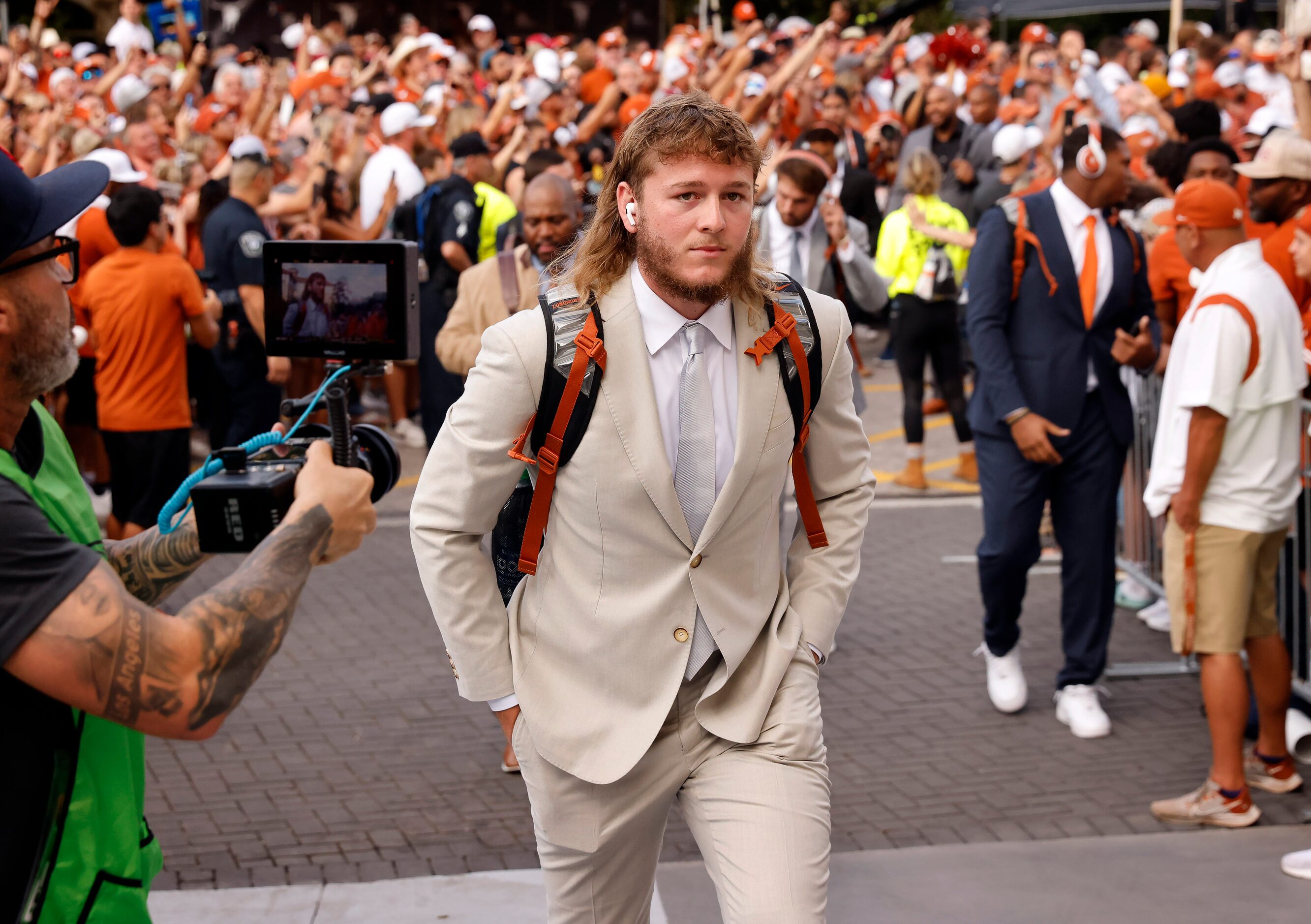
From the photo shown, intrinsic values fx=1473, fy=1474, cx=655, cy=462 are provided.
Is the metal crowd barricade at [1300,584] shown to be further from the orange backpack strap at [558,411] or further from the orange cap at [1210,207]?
the orange backpack strap at [558,411]

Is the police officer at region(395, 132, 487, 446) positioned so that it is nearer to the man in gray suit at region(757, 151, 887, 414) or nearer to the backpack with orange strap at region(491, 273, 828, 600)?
the man in gray suit at region(757, 151, 887, 414)

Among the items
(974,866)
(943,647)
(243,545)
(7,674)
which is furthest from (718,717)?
(943,647)

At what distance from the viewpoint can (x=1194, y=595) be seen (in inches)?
200

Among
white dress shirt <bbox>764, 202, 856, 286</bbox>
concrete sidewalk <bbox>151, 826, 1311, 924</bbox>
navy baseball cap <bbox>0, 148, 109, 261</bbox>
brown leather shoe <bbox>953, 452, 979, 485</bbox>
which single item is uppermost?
navy baseball cap <bbox>0, 148, 109, 261</bbox>

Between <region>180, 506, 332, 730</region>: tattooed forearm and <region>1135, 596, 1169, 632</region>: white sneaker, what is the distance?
5.76 metres

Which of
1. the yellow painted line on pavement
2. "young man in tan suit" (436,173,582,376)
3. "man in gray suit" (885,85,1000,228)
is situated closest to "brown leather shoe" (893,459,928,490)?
the yellow painted line on pavement

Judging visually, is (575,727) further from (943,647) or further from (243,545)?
(943,647)

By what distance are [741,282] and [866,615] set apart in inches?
182

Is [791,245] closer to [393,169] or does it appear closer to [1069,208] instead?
[1069,208]

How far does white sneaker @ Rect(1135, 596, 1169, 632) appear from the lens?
7.23 meters

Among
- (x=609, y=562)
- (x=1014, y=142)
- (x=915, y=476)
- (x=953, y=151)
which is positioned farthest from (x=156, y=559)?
(x=953, y=151)

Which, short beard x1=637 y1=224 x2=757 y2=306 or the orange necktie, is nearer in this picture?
short beard x1=637 y1=224 x2=757 y2=306

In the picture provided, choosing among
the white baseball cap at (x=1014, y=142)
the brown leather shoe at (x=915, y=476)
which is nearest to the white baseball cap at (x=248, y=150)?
the brown leather shoe at (x=915, y=476)

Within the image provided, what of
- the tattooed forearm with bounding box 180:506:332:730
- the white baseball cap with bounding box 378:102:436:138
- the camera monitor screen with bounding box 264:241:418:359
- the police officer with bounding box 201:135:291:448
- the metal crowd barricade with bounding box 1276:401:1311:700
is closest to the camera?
the tattooed forearm with bounding box 180:506:332:730
